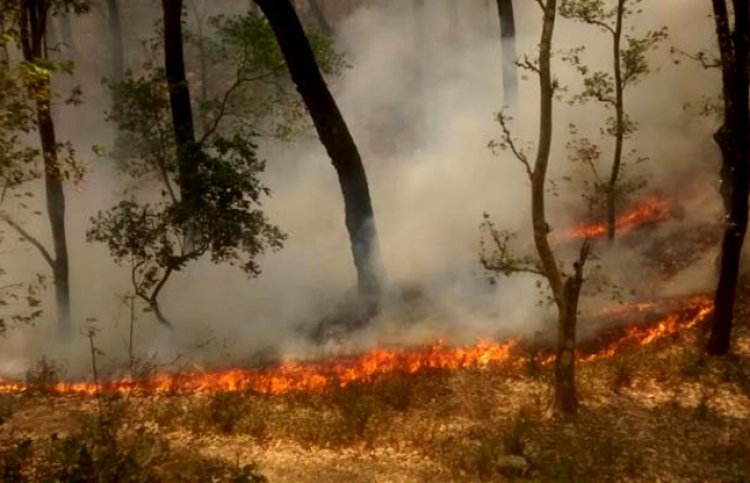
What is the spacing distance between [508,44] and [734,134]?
36.1 ft

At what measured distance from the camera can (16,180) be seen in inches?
426

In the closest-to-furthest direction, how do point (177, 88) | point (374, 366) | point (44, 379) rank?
point (44, 379)
point (374, 366)
point (177, 88)

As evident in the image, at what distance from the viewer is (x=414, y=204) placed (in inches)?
1038

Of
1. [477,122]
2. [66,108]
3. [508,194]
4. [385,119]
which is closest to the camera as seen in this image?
[508,194]

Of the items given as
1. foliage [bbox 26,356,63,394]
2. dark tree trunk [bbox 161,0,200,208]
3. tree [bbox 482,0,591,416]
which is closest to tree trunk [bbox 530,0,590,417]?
tree [bbox 482,0,591,416]

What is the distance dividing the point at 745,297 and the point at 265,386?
11.0 meters

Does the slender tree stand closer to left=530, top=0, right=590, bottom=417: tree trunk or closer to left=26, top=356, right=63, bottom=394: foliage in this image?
left=26, top=356, right=63, bottom=394: foliage

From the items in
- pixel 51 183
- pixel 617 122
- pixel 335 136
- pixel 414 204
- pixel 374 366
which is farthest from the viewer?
pixel 414 204

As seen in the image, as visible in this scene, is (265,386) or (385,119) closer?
(265,386)

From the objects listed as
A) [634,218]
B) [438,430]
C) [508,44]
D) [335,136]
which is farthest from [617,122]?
[438,430]

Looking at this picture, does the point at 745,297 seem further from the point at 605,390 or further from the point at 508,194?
the point at 508,194

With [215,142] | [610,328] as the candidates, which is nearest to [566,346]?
[610,328]

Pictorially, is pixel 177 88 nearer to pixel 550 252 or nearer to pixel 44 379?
pixel 44 379

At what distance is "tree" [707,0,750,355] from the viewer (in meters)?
10.9
